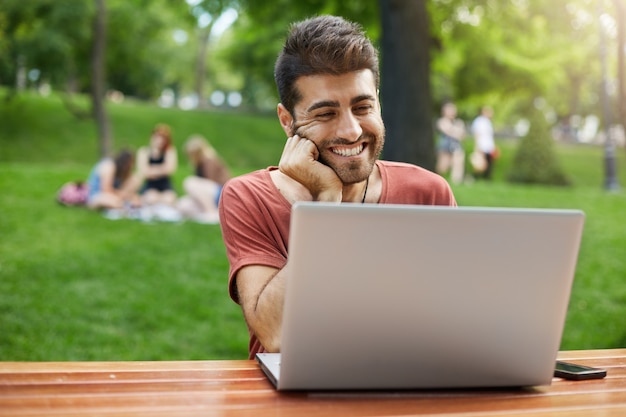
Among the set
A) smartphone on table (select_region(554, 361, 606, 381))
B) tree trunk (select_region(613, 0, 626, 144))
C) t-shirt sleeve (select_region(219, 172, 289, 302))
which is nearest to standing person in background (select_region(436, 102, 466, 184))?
tree trunk (select_region(613, 0, 626, 144))

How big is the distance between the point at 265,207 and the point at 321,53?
488 mm

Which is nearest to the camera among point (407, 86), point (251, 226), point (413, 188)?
point (251, 226)

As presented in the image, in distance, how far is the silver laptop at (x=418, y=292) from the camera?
1396 millimetres

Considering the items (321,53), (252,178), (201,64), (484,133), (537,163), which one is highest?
(321,53)

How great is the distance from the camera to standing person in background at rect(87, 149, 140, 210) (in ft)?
31.6

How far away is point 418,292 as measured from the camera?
1.45 m

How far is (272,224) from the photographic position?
2367 mm

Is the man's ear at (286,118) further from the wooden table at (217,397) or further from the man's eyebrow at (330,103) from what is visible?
the wooden table at (217,397)

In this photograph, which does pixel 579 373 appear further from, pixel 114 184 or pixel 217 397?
pixel 114 184

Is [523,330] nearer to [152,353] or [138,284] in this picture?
[152,353]

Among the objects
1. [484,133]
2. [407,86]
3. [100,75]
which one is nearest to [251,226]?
[407,86]

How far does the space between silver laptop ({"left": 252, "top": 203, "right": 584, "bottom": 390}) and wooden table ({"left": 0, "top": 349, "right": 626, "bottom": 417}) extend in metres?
0.05

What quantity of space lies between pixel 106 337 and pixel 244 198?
13.3 feet

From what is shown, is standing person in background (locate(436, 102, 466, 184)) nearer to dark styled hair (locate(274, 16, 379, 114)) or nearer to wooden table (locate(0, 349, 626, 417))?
dark styled hair (locate(274, 16, 379, 114))
